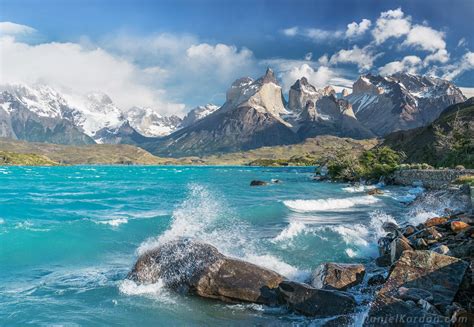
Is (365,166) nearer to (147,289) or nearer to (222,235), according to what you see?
(222,235)

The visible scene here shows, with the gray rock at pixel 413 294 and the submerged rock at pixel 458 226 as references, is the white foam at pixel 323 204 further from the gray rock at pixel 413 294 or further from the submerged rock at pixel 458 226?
the gray rock at pixel 413 294

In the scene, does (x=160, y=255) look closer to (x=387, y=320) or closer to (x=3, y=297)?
(x=3, y=297)

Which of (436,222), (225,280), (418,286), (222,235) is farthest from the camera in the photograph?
(222,235)

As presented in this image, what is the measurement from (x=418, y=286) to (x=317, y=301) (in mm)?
3657

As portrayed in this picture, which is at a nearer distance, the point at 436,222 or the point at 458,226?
the point at 458,226

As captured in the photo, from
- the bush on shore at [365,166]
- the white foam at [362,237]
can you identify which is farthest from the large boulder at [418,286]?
the bush on shore at [365,166]

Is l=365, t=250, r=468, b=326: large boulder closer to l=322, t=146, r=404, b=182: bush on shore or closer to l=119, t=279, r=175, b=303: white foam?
l=119, t=279, r=175, b=303: white foam

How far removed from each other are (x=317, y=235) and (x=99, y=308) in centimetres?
1851

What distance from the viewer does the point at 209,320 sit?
49.6ft

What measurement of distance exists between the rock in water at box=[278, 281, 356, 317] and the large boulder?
6.47 feet

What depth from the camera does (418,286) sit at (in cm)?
1362

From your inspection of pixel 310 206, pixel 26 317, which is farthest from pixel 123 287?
pixel 310 206

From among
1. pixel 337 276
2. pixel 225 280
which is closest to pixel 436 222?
pixel 337 276

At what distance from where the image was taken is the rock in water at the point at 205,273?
55.9 ft
